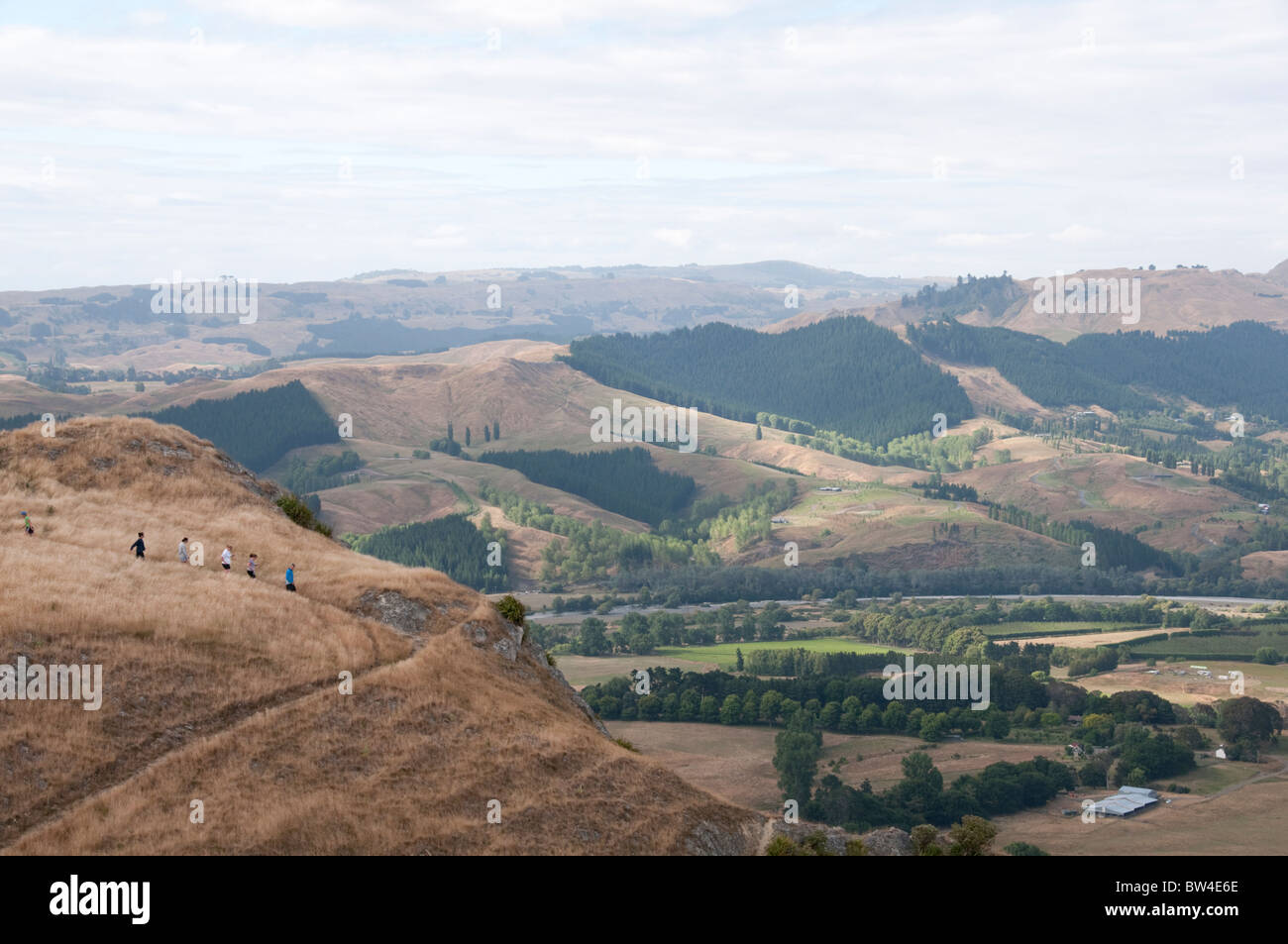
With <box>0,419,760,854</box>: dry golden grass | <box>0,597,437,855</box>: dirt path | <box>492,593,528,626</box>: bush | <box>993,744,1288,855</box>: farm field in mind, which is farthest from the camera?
<box>993,744,1288,855</box>: farm field

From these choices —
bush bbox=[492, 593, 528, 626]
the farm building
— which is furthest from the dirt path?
the farm building

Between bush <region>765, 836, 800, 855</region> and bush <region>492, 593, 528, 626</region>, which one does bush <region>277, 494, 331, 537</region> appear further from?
bush <region>765, 836, 800, 855</region>

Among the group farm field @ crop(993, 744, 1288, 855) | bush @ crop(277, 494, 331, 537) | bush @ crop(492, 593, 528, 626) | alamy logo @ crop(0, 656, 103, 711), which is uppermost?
bush @ crop(277, 494, 331, 537)

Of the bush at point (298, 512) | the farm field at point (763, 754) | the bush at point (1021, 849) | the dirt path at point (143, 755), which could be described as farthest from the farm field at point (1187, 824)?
the dirt path at point (143, 755)

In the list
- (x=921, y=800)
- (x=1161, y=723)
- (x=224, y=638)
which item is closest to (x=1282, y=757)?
(x=1161, y=723)

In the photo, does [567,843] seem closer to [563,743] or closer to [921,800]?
[563,743]
